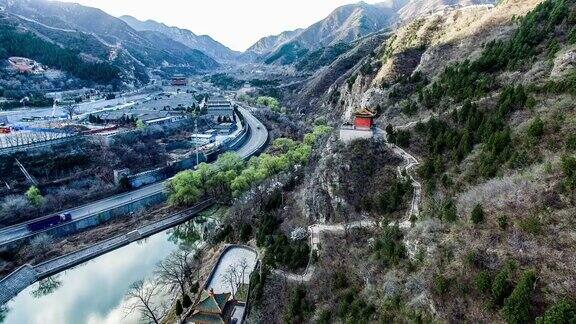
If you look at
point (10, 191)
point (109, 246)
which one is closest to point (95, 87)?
point (10, 191)

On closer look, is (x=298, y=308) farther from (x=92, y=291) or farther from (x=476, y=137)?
(x=92, y=291)

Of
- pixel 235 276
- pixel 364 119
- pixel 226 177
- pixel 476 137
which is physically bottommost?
pixel 235 276

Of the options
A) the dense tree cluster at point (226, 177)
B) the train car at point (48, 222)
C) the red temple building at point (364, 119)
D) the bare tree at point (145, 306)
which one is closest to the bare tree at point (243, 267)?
the bare tree at point (145, 306)

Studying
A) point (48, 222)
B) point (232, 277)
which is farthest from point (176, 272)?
point (48, 222)

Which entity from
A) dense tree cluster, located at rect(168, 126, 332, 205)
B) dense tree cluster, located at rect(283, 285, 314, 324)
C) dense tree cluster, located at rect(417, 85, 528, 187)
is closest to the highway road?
dense tree cluster, located at rect(168, 126, 332, 205)

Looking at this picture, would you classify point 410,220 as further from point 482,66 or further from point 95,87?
point 95,87

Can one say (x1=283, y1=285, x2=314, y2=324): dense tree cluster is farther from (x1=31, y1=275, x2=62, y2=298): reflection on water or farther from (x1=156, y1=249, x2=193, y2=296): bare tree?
(x1=31, y1=275, x2=62, y2=298): reflection on water

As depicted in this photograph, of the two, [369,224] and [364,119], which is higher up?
[364,119]
